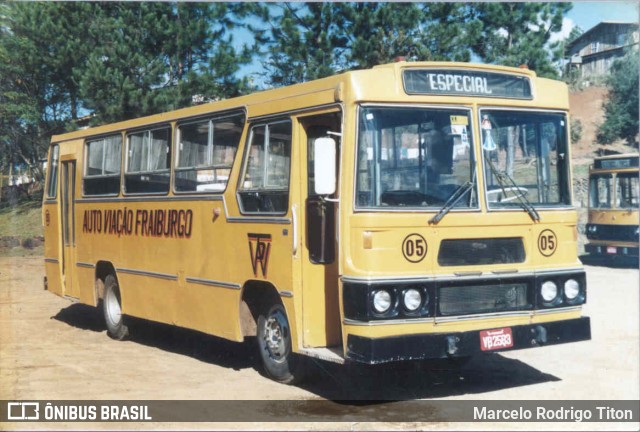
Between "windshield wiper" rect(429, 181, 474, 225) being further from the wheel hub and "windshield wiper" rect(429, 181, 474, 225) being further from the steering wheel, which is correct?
the wheel hub

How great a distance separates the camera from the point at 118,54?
21141mm

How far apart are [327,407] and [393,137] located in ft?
8.40

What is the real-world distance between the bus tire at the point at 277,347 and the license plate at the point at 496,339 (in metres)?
1.94

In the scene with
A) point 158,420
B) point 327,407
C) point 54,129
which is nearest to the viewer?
point 158,420

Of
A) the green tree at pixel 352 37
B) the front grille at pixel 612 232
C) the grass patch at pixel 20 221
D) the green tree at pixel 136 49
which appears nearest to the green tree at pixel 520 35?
the green tree at pixel 352 37

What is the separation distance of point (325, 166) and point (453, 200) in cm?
122

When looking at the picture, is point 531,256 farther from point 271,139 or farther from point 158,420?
point 158,420

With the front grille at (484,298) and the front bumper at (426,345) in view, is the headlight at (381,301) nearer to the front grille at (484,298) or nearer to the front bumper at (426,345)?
the front bumper at (426,345)

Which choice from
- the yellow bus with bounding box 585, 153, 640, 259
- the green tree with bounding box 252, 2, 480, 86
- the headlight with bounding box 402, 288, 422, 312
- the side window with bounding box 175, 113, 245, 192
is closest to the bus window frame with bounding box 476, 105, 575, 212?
the headlight with bounding box 402, 288, 422, 312

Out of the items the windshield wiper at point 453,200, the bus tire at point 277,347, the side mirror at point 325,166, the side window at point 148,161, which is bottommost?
the bus tire at point 277,347

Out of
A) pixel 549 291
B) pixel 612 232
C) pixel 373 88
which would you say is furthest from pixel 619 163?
pixel 373 88

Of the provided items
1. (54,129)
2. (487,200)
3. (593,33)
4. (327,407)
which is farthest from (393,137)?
(593,33)

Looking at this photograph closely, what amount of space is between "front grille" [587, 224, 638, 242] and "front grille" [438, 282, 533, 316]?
14896mm

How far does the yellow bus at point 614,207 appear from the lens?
21.6 m
